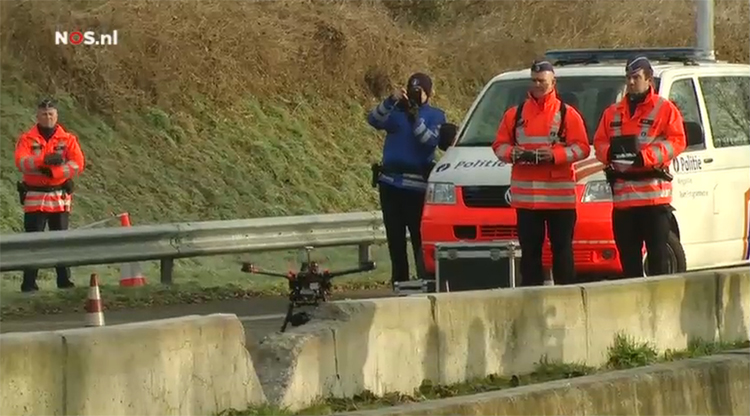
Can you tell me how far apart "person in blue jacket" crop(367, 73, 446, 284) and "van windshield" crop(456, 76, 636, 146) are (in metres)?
0.29

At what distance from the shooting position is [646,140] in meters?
12.0

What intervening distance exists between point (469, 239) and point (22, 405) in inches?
278

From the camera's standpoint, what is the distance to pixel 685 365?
9430 mm

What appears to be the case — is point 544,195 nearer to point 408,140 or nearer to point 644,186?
point 644,186

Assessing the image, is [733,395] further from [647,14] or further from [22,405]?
[647,14]

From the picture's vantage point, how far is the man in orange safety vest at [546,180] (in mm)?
12047

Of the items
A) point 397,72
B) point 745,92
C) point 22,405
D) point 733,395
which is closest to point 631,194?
point 733,395

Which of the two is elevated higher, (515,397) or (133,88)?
(133,88)

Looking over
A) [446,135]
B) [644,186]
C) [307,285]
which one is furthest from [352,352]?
[446,135]

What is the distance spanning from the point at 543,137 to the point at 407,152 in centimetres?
233

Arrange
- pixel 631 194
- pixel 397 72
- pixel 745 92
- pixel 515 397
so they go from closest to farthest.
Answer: pixel 515 397 → pixel 631 194 → pixel 745 92 → pixel 397 72

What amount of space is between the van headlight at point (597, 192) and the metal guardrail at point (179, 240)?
4.66m

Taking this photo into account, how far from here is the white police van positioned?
13078 mm

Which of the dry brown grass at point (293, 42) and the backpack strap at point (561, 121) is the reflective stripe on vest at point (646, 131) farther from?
the dry brown grass at point (293, 42)
